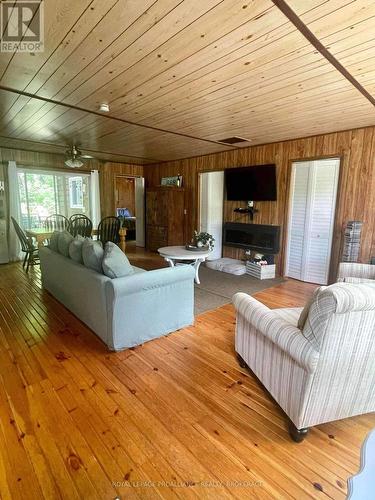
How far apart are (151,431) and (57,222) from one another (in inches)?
216

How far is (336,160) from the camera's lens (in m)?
4.04

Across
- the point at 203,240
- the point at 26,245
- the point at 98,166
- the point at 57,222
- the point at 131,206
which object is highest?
the point at 98,166

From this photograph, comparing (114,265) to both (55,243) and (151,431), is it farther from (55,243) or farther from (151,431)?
(55,243)

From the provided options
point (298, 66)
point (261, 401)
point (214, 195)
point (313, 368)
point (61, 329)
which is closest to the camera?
point (313, 368)

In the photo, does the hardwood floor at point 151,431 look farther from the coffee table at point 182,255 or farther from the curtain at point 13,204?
the curtain at point 13,204

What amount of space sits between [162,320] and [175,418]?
1.04 m

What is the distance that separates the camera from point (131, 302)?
2363 millimetres

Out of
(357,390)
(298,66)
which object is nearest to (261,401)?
(357,390)

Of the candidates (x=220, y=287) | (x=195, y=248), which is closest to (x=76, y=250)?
(x=195, y=248)

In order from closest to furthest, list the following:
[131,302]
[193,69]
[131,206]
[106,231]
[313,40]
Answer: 1. [313,40]
2. [193,69]
3. [131,302]
4. [106,231]
5. [131,206]

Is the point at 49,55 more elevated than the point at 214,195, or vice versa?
the point at 49,55

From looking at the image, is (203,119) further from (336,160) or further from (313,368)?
(313,368)

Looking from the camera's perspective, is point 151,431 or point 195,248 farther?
point 195,248

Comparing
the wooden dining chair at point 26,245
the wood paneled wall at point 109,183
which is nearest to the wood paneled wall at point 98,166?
the wood paneled wall at point 109,183
